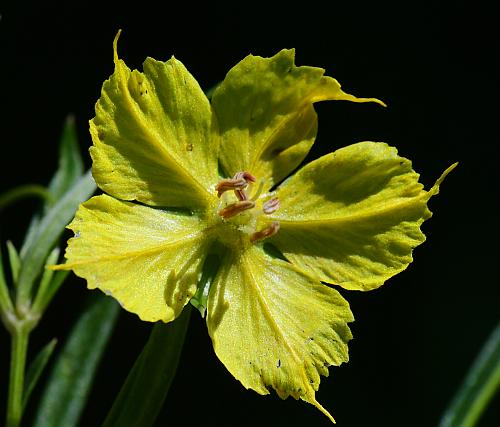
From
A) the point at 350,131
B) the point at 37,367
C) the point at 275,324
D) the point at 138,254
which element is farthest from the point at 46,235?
the point at 350,131

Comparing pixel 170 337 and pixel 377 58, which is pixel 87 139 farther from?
pixel 170 337

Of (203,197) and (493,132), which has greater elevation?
(493,132)

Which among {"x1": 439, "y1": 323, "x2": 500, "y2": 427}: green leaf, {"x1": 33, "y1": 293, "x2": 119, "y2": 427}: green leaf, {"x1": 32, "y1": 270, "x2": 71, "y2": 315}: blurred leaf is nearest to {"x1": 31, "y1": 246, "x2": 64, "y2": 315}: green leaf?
{"x1": 32, "y1": 270, "x2": 71, "y2": 315}: blurred leaf

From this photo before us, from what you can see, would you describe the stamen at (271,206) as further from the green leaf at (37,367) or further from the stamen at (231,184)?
the green leaf at (37,367)

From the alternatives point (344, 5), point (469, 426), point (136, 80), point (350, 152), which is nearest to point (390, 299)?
point (344, 5)

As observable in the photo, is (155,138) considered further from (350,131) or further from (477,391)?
(350,131)

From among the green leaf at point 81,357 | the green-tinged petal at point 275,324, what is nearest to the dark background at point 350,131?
the green leaf at point 81,357
